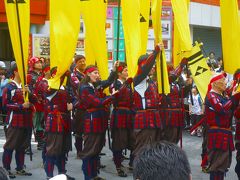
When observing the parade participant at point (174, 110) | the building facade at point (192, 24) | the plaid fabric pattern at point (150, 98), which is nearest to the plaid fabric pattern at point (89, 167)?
the plaid fabric pattern at point (150, 98)

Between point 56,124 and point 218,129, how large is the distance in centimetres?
210

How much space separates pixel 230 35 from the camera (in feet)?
20.3

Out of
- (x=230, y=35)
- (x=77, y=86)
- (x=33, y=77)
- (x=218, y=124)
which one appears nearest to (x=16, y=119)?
(x=77, y=86)

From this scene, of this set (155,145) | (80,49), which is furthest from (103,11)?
(80,49)

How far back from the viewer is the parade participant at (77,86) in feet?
23.3

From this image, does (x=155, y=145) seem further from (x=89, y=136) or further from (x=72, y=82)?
(x=72, y=82)

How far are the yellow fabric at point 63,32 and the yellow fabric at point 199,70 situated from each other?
153 cm

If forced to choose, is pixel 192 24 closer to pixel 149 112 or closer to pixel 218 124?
pixel 149 112

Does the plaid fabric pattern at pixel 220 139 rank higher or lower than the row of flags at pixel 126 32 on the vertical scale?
lower

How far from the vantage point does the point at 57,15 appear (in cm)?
646

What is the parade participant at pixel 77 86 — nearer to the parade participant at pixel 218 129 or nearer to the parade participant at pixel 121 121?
the parade participant at pixel 121 121

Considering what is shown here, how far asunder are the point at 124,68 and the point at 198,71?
1.29 m

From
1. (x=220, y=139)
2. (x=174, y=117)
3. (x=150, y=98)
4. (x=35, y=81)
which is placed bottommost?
(x=220, y=139)

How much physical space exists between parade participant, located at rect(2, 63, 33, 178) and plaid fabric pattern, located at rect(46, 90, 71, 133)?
451mm
